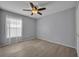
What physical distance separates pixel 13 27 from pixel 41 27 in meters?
2.91

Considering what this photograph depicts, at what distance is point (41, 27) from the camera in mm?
8070

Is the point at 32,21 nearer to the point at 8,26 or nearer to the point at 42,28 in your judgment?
the point at 42,28

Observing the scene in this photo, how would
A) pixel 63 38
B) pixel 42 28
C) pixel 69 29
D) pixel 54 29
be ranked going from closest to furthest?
1. pixel 69 29
2. pixel 63 38
3. pixel 54 29
4. pixel 42 28

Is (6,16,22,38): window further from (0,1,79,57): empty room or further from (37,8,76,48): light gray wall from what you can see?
(37,8,76,48): light gray wall

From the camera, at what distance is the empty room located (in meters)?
4.21

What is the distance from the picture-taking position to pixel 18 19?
6520 millimetres

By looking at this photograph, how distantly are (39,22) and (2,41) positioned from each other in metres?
4.22

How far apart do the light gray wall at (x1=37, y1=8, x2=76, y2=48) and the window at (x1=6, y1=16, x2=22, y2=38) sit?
2321 millimetres

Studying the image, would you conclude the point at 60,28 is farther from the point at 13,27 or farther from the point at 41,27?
the point at 13,27

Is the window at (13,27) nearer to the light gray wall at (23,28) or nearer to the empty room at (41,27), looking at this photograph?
the empty room at (41,27)

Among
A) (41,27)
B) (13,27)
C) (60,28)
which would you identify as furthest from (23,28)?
(60,28)

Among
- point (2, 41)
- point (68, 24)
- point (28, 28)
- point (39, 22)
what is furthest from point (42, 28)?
point (2, 41)

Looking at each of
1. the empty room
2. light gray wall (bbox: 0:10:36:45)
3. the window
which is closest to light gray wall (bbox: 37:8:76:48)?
the empty room

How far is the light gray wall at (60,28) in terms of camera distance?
5.02 m
